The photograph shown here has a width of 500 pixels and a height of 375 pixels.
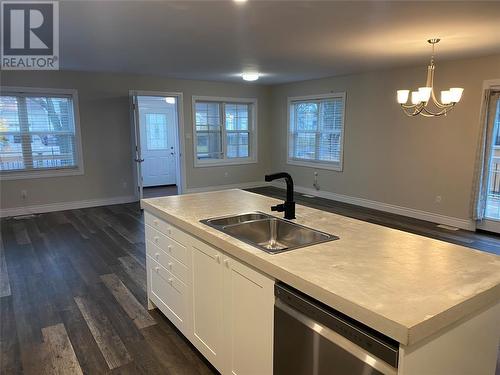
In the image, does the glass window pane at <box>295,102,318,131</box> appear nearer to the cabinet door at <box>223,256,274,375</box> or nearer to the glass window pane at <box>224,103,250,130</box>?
the glass window pane at <box>224,103,250,130</box>

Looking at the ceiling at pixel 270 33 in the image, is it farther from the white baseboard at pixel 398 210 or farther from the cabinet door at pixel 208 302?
the white baseboard at pixel 398 210

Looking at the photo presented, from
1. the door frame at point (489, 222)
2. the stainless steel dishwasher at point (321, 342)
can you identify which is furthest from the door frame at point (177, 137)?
the stainless steel dishwasher at point (321, 342)

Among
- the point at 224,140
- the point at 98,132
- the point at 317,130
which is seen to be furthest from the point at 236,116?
the point at 98,132

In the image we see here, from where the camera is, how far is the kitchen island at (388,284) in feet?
3.58

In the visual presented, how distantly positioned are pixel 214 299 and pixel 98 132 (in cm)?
538

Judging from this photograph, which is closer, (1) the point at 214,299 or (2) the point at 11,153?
(1) the point at 214,299

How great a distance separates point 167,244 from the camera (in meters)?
2.44

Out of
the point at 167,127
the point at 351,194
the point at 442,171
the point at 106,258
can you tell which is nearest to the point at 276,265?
the point at 106,258

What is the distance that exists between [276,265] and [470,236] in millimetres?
4343

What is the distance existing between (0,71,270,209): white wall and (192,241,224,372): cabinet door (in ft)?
16.5

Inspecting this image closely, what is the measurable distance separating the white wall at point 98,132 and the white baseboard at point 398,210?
120 inches

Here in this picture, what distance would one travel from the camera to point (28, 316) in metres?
2.79

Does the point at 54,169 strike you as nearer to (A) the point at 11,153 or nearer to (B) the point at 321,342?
(A) the point at 11,153

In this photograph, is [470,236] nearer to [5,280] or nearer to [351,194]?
[351,194]
